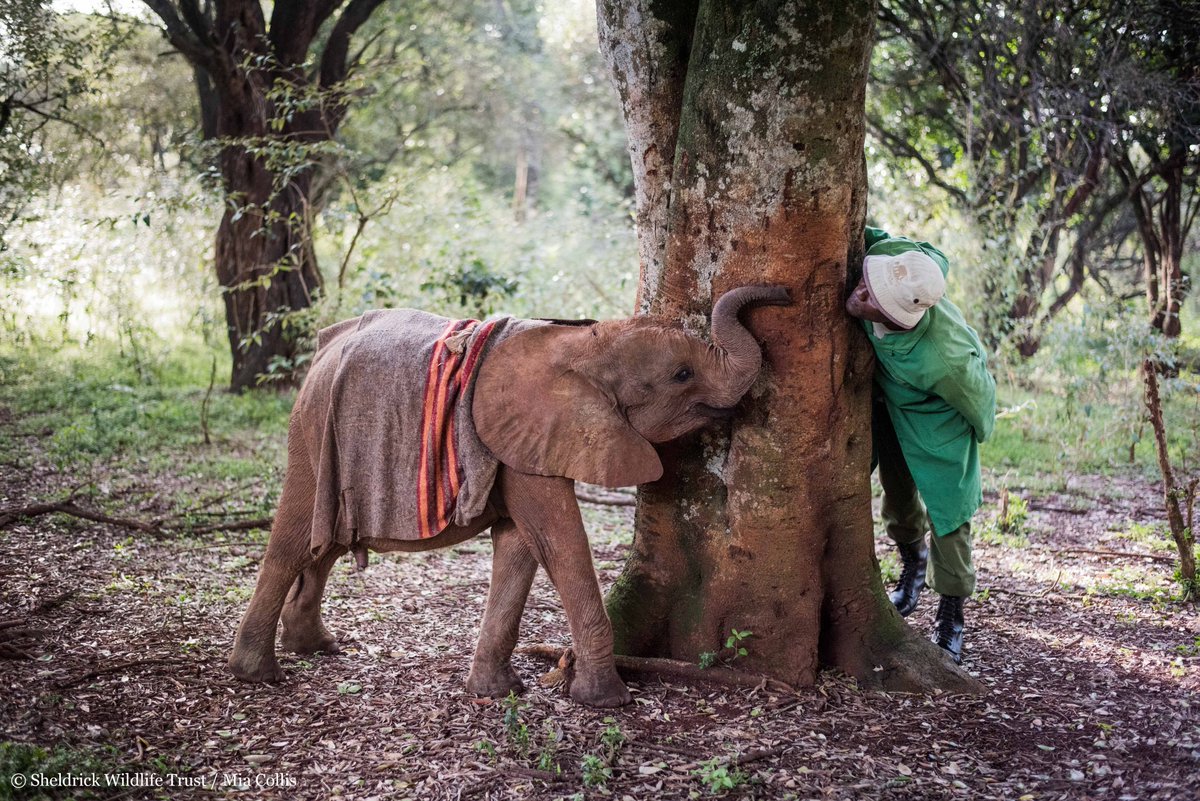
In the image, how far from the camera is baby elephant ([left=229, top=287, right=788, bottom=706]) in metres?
4.17

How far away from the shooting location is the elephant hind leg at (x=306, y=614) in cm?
493

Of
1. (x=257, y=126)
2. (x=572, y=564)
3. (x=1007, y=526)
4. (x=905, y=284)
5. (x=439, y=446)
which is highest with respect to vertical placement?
(x=257, y=126)

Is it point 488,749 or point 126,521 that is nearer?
point 488,749

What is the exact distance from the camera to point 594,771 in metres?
3.70

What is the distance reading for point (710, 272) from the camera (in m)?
4.38

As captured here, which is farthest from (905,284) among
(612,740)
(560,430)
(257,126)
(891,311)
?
(257,126)

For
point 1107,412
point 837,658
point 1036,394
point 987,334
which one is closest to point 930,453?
point 837,658

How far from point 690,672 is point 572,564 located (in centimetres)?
75

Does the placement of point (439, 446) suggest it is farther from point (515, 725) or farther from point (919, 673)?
point (919, 673)

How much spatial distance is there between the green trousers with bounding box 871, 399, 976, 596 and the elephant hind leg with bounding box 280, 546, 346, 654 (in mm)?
2648

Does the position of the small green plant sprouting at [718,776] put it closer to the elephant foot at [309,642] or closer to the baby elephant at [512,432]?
the baby elephant at [512,432]

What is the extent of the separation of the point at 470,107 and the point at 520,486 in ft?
59.6

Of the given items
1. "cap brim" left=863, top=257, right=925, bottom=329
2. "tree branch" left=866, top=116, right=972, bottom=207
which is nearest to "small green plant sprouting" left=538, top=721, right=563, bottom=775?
"cap brim" left=863, top=257, right=925, bottom=329

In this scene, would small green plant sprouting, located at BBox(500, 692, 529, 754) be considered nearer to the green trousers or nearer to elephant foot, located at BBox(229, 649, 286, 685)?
elephant foot, located at BBox(229, 649, 286, 685)
